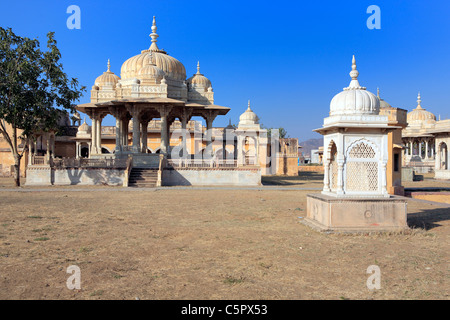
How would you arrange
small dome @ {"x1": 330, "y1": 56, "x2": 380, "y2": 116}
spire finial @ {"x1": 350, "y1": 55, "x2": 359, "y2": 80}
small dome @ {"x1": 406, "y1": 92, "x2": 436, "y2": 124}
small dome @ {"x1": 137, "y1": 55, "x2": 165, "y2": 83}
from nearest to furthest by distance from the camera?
small dome @ {"x1": 330, "y1": 56, "x2": 380, "y2": 116}, spire finial @ {"x1": 350, "y1": 55, "x2": 359, "y2": 80}, small dome @ {"x1": 137, "y1": 55, "x2": 165, "y2": 83}, small dome @ {"x1": 406, "y1": 92, "x2": 436, "y2": 124}

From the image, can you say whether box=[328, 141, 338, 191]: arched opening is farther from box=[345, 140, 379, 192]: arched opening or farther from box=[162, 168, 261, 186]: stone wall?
box=[162, 168, 261, 186]: stone wall

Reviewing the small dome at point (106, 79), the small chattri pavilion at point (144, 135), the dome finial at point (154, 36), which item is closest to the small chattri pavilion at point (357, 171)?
the small chattri pavilion at point (144, 135)

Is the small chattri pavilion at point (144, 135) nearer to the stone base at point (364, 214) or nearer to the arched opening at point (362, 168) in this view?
the arched opening at point (362, 168)

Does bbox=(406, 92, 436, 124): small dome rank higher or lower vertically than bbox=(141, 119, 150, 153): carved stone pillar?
higher

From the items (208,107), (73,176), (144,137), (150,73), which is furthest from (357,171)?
(144,137)

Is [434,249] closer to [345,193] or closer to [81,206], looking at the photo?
[345,193]

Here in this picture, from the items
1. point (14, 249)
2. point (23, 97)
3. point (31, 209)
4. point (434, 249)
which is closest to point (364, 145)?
point (434, 249)

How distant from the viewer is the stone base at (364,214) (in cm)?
860

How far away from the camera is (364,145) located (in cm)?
938

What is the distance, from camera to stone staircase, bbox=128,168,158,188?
74.0ft

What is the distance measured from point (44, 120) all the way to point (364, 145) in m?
18.9

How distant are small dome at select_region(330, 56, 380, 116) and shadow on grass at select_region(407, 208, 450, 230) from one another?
127 inches

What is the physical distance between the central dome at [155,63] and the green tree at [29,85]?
7512 mm

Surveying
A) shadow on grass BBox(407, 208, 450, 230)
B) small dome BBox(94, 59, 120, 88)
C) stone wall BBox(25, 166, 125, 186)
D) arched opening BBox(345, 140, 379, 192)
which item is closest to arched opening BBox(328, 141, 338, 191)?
arched opening BBox(345, 140, 379, 192)
